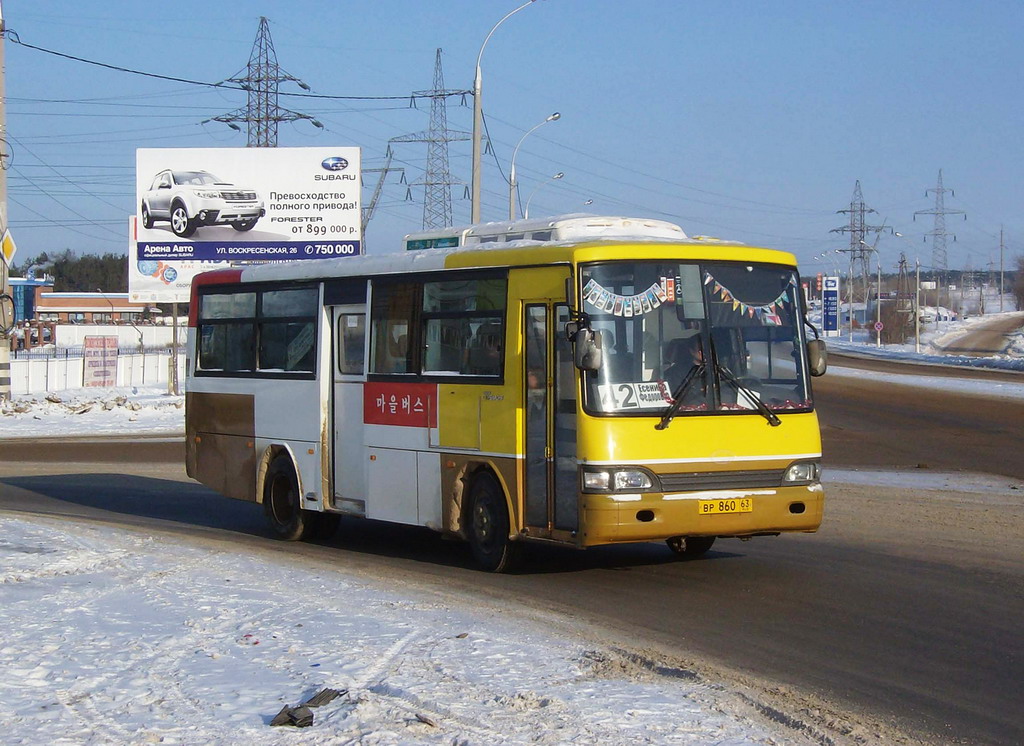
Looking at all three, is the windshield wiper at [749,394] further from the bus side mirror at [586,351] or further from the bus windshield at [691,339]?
the bus side mirror at [586,351]

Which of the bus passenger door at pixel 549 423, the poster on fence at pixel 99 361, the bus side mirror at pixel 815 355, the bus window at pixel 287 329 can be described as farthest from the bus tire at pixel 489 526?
the poster on fence at pixel 99 361

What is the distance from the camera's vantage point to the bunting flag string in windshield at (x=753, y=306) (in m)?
10.8

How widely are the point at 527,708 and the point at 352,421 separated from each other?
23.0 feet

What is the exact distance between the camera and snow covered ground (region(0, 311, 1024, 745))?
6.19 m

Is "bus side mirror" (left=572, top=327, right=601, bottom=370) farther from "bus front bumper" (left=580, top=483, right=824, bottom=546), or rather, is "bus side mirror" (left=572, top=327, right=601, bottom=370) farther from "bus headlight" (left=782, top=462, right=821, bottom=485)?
"bus headlight" (left=782, top=462, right=821, bottom=485)

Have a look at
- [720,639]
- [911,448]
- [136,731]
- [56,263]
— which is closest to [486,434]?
[720,639]

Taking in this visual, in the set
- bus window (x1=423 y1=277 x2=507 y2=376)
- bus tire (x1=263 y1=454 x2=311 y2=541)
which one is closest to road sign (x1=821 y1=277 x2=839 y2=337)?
bus tire (x1=263 y1=454 x2=311 y2=541)

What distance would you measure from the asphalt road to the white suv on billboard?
2291cm

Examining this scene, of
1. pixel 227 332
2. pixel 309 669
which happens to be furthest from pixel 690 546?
pixel 227 332

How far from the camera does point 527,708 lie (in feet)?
21.5

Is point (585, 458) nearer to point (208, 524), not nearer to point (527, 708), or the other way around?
point (527, 708)

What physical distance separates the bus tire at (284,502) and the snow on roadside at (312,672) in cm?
330

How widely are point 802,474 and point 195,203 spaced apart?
34.4 m

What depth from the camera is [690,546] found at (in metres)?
12.2
